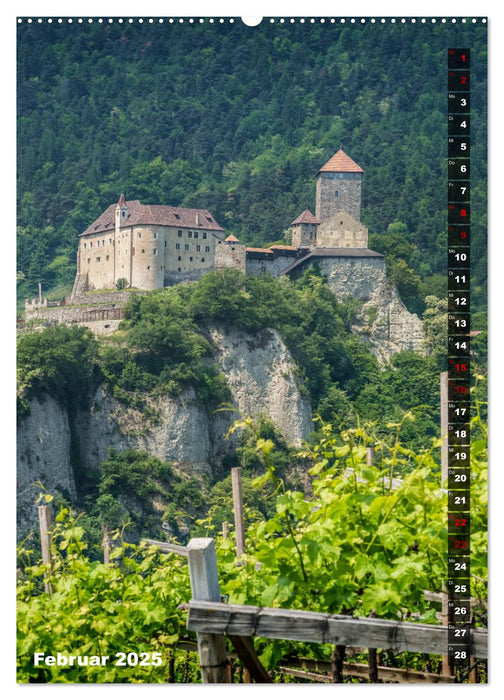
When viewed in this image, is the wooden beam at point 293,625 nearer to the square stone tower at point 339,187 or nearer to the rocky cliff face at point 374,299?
the rocky cliff face at point 374,299

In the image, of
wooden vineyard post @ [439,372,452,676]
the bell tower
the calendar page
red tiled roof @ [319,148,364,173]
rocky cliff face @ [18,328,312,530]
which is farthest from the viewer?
red tiled roof @ [319,148,364,173]

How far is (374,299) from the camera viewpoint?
37.7 metres

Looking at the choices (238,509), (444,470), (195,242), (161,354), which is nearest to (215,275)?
(195,242)

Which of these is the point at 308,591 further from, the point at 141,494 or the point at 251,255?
the point at 251,255

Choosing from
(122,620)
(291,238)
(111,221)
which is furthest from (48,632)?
(291,238)

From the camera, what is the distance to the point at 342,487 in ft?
16.3

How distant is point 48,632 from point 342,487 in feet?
5.00

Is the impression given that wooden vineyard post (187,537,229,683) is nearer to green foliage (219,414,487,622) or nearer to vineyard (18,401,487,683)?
vineyard (18,401,487,683)

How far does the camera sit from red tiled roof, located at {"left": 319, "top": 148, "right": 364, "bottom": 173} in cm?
3688

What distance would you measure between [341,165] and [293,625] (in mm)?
33551

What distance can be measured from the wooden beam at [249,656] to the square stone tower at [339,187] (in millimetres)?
32419

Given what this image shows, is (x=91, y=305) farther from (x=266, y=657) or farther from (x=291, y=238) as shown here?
(x=266, y=657)

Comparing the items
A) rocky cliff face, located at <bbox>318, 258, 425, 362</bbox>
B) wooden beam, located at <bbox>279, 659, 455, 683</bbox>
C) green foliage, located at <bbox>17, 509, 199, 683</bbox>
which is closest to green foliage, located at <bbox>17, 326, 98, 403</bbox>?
rocky cliff face, located at <bbox>318, 258, 425, 362</bbox>

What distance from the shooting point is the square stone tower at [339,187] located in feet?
121
